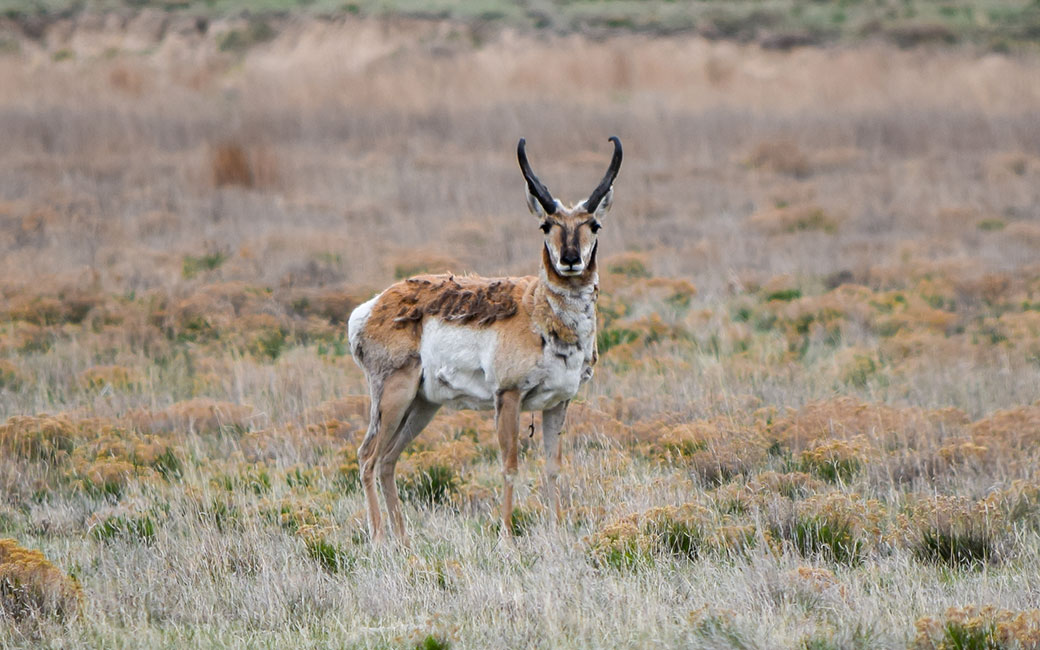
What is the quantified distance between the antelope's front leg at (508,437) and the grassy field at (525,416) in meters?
0.26

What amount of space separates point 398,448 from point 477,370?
2.96 ft

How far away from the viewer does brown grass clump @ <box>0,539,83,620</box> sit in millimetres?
5711

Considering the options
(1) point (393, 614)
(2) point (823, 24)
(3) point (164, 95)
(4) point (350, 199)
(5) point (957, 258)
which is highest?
(2) point (823, 24)

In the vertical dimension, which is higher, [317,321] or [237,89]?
[237,89]

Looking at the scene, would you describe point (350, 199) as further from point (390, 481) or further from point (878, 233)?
point (390, 481)

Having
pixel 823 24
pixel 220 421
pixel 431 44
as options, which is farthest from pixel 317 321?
pixel 823 24

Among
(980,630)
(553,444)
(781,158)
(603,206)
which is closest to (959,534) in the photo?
(980,630)

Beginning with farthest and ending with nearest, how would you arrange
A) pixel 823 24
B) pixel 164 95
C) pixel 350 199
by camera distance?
pixel 823 24
pixel 164 95
pixel 350 199

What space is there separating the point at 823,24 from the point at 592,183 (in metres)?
27.1

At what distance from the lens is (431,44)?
3778cm

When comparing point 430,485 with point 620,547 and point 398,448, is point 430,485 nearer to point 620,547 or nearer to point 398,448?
point 398,448

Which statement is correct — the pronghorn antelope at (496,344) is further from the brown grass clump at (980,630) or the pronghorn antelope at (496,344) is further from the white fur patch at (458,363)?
the brown grass clump at (980,630)

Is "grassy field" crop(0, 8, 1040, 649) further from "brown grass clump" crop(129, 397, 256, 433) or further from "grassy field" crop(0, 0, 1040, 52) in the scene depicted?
"grassy field" crop(0, 0, 1040, 52)

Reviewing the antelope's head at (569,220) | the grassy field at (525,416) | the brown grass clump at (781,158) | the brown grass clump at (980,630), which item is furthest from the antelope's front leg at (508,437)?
the brown grass clump at (781,158)
